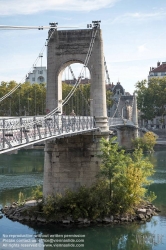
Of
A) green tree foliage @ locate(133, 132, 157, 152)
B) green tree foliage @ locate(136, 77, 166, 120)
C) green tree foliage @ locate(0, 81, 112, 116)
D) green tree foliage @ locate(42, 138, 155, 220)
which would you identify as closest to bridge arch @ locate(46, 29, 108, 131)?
green tree foliage @ locate(42, 138, 155, 220)

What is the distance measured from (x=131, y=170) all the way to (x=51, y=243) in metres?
5.76

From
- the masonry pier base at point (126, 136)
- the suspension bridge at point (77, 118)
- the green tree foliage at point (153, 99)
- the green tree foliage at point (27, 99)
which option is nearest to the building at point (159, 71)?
the green tree foliage at point (153, 99)

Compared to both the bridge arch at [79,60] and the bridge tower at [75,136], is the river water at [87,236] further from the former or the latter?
the bridge arch at [79,60]

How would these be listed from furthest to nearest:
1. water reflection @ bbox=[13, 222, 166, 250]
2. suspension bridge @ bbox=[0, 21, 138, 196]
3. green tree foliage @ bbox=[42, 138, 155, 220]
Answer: suspension bridge @ bbox=[0, 21, 138, 196] < green tree foliage @ bbox=[42, 138, 155, 220] < water reflection @ bbox=[13, 222, 166, 250]

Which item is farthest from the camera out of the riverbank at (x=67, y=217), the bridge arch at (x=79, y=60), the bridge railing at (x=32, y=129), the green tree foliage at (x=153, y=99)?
the green tree foliage at (x=153, y=99)

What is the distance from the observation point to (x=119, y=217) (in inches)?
938

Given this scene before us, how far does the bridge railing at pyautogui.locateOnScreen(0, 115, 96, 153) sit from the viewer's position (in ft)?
44.7

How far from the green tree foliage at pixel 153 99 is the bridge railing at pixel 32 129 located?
168ft

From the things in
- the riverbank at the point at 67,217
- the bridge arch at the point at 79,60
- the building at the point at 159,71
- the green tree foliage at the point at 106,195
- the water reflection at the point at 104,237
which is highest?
the building at the point at 159,71

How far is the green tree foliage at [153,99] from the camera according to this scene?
238 ft

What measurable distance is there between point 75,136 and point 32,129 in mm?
9635

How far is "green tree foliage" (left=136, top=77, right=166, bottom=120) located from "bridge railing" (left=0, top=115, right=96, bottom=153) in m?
51.3

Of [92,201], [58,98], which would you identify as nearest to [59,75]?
[58,98]

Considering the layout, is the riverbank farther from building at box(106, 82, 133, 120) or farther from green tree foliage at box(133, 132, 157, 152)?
building at box(106, 82, 133, 120)
